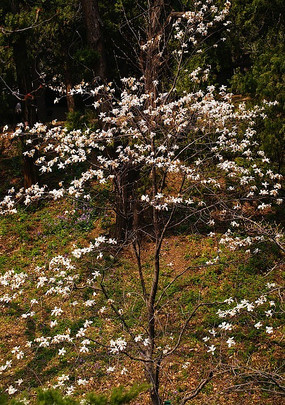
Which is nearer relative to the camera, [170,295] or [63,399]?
[63,399]

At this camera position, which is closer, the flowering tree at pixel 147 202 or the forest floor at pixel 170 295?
the flowering tree at pixel 147 202

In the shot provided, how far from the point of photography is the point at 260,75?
364 inches

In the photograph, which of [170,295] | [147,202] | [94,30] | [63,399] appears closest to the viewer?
[63,399]

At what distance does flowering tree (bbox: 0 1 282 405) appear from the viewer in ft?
20.2

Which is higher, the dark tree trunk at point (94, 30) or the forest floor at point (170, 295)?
the dark tree trunk at point (94, 30)

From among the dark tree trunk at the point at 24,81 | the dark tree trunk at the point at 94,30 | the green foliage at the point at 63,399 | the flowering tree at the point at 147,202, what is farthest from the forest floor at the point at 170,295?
the dark tree trunk at the point at 94,30

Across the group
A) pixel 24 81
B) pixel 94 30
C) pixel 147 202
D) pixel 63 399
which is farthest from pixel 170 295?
pixel 24 81

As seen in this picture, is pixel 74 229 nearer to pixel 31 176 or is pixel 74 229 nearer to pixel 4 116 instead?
pixel 31 176

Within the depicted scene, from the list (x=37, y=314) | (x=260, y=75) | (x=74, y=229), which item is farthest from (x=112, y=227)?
(x=260, y=75)

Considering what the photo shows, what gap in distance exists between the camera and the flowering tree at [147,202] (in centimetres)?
A: 617

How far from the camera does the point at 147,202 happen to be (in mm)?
8023

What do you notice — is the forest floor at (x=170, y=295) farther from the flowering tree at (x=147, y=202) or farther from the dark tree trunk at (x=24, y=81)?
the dark tree trunk at (x=24, y=81)

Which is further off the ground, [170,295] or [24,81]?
[24,81]

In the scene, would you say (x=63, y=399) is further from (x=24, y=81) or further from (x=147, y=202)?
(x=24, y=81)
